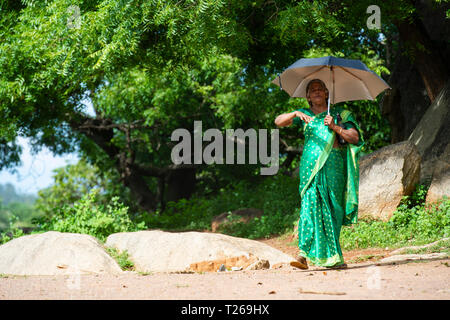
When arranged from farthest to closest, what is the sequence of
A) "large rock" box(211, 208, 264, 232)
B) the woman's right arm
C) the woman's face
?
1. "large rock" box(211, 208, 264, 232)
2. the woman's face
3. the woman's right arm

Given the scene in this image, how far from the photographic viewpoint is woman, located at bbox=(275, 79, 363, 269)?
5.82m

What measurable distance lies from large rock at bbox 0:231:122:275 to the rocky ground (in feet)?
2.51

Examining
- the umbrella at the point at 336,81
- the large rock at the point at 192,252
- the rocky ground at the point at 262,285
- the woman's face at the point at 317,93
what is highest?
the umbrella at the point at 336,81

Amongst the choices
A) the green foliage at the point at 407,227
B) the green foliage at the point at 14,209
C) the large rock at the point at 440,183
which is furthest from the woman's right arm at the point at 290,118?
the green foliage at the point at 14,209

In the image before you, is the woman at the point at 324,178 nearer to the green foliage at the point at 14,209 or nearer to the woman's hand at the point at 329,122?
the woman's hand at the point at 329,122

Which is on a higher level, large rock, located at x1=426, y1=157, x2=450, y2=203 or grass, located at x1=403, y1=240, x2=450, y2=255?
large rock, located at x1=426, y1=157, x2=450, y2=203

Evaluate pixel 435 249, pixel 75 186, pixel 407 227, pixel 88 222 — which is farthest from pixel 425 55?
pixel 75 186

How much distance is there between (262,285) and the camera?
4.85 m

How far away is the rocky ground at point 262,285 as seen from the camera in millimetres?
4270

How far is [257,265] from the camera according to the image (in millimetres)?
6598

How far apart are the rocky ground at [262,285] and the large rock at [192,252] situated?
2.70ft

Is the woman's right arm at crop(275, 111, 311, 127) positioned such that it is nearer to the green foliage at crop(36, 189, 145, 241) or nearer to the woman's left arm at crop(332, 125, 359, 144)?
the woman's left arm at crop(332, 125, 359, 144)

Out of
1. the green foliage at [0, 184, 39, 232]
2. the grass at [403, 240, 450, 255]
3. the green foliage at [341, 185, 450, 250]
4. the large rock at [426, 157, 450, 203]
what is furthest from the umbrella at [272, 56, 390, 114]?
the green foliage at [0, 184, 39, 232]

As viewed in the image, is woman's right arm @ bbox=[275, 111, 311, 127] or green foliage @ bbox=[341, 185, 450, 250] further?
green foliage @ bbox=[341, 185, 450, 250]
